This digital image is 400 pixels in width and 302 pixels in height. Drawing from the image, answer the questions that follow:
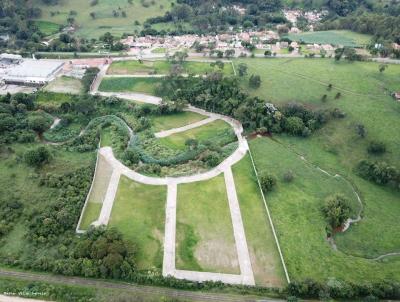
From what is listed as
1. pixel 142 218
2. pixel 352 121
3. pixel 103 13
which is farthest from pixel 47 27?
pixel 352 121

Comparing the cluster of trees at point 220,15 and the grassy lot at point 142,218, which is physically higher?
the cluster of trees at point 220,15

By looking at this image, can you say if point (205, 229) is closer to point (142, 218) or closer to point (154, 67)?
point (142, 218)

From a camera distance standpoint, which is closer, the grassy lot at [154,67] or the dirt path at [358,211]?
the dirt path at [358,211]

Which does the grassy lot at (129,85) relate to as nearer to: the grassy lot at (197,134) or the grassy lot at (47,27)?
the grassy lot at (197,134)

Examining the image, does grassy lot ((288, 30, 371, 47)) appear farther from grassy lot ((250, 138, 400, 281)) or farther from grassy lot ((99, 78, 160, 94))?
grassy lot ((250, 138, 400, 281))

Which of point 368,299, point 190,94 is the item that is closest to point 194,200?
point 368,299

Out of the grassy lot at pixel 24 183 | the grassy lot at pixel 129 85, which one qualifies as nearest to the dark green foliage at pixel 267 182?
the grassy lot at pixel 24 183
